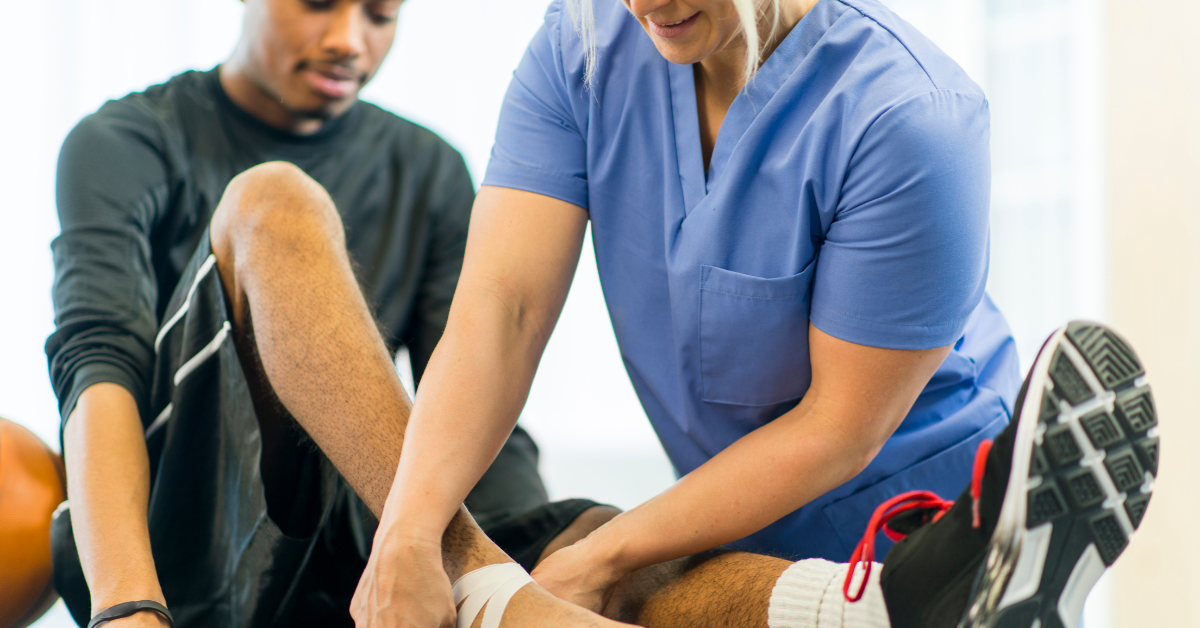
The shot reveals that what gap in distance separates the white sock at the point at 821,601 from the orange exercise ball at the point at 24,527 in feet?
2.48

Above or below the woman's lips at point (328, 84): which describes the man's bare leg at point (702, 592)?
below

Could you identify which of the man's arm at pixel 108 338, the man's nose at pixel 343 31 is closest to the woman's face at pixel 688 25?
the man's nose at pixel 343 31

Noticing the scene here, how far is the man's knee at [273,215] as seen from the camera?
0.82 m

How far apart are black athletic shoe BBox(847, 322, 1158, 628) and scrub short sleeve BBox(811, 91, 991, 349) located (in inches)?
5.2

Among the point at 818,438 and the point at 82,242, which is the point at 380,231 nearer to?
the point at 82,242

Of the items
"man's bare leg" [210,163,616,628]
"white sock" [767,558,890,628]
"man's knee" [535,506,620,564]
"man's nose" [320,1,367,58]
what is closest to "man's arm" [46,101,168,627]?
"man's bare leg" [210,163,616,628]

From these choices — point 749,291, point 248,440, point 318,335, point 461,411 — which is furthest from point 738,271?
point 248,440

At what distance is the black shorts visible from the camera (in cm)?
83

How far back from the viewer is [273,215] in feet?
2.70

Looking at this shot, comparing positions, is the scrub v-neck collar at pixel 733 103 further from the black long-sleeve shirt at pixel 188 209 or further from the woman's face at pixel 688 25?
the black long-sleeve shirt at pixel 188 209

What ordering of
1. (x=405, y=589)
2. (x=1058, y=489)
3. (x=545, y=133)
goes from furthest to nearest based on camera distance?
(x=545, y=133), (x=405, y=589), (x=1058, y=489)

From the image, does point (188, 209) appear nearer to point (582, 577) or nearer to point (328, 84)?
point (328, 84)

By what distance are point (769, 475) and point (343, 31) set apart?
81 centimetres

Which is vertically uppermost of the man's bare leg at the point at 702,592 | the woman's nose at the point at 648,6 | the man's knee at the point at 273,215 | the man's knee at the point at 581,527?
the woman's nose at the point at 648,6
